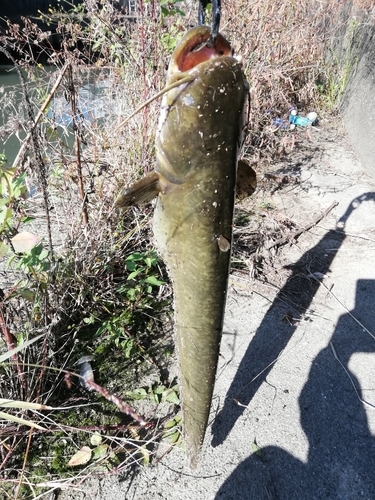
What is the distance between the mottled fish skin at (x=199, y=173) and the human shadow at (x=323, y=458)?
103 cm

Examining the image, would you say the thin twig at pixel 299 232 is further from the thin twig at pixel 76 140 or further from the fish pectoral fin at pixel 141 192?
the fish pectoral fin at pixel 141 192

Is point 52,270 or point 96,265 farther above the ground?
point 52,270

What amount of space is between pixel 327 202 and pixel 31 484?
3525mm

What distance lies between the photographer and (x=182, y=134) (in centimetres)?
99

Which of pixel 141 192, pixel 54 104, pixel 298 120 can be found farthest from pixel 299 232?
pixel 298 120

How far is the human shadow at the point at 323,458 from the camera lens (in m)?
1.72

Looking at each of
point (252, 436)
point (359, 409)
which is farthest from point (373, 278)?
point (252, 436)

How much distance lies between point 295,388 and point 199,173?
1699 mm

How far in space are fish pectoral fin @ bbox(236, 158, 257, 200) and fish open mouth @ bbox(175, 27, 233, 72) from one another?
0.33 m

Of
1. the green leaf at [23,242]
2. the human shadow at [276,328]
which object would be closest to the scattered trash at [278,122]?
the human shadow at [276,328]

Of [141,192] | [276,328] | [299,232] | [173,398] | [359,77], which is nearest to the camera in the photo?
[141,192]

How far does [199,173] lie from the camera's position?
3.34ft

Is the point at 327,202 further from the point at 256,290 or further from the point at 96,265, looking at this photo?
the point at 96,265

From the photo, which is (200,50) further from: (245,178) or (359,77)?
Result: (359,77)
